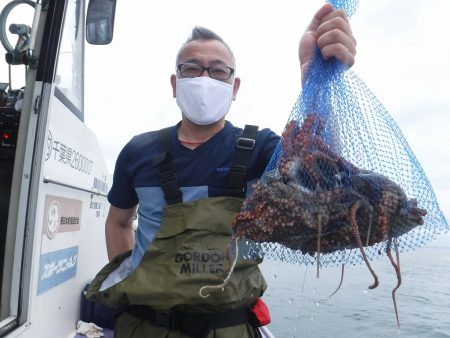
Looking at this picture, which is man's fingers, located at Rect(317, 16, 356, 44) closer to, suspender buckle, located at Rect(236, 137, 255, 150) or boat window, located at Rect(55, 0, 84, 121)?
suspender buckle, located at Rect(236, 137, 255, 150)

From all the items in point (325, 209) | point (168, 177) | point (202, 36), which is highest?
point (202, 36)

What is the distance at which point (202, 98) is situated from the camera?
2234mm

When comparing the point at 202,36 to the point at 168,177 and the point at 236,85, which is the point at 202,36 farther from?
the point at 168,177

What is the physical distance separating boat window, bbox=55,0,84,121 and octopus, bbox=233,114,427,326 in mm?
1871

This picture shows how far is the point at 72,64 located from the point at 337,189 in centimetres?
270

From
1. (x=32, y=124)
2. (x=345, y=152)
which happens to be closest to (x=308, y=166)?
(x=345, y=152)

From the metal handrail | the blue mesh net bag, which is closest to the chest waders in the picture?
the blue mesh net bag

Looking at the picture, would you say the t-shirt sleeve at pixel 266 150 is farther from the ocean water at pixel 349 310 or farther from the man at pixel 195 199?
the ocean water at pixel 349 310

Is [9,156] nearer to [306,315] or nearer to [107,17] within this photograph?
[107,17]

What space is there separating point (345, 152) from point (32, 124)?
64.1 inches

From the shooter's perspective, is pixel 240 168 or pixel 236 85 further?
pixel 236 85

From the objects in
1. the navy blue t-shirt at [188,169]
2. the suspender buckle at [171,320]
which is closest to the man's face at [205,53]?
the navy blue t-shirt at [188,169]

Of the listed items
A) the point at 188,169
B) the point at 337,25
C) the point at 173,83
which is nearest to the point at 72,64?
the point at 173,83

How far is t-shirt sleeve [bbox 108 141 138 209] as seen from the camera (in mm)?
2381
